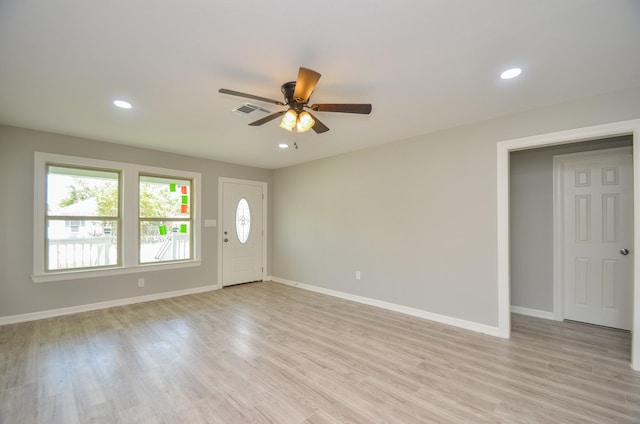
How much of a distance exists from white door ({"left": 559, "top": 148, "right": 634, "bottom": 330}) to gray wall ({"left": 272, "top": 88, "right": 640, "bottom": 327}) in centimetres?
117

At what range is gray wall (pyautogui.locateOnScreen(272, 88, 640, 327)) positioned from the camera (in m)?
→ 3.22

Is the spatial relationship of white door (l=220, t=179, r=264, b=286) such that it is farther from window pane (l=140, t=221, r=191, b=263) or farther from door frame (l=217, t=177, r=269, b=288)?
window pane (l=140, t=221, r=191, b=263)

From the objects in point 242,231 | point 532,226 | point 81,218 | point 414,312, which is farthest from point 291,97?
point 242,231

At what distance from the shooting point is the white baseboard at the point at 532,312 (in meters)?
3.71

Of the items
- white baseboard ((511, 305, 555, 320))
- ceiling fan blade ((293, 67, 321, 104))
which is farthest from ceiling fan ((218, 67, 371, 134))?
white baseboard ((511, 305, 555, 320))

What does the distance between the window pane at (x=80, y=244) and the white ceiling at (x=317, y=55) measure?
61.4 inches

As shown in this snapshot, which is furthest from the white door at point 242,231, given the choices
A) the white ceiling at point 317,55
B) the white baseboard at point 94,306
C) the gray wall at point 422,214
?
the white ceiling at point 317,55

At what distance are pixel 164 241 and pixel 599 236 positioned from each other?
21.4ft

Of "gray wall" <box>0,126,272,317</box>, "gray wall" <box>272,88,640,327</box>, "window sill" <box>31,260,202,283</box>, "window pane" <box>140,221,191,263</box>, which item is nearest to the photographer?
"gray wall" <box>272,88,640,327</box>

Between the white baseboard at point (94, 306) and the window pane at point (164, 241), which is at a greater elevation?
the window pane at point (164, 241)

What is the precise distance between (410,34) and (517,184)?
3.21 meters

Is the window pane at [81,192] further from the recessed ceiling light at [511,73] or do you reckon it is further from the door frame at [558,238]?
the door frame at [558,238]

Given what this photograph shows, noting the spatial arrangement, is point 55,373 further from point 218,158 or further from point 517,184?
point 517,184

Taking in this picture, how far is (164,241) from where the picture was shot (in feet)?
16.0
